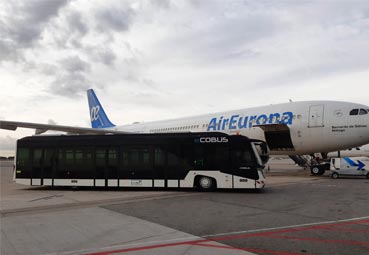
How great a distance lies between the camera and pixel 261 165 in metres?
15.1

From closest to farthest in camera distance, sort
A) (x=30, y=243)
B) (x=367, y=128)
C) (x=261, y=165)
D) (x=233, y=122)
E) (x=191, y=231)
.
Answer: (x=30, y=243), (x=191, y=231), (x=261, y=165), (x=367, y=128), (x=233, y=122)

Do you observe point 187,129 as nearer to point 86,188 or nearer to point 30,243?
point 86,188

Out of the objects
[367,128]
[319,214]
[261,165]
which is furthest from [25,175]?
[367,128]

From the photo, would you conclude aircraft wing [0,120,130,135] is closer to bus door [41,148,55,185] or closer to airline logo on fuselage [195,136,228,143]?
bus door [41,148,55,185]

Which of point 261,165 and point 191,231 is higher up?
point 261,165

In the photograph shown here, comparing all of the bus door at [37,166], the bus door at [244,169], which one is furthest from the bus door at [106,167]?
the bus door at [244,169]

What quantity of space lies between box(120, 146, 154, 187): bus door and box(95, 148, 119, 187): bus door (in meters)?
0.37

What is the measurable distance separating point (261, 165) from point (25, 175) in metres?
11.1

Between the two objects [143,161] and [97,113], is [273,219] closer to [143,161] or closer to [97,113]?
[143,161]

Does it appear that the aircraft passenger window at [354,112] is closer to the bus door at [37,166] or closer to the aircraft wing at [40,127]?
the bus door at [37,166]

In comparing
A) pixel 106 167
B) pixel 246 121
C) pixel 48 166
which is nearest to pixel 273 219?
pixel 106 167

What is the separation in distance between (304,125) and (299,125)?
0.96 feet

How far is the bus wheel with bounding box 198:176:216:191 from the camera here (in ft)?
50.6

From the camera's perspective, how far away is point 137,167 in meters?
16.1
